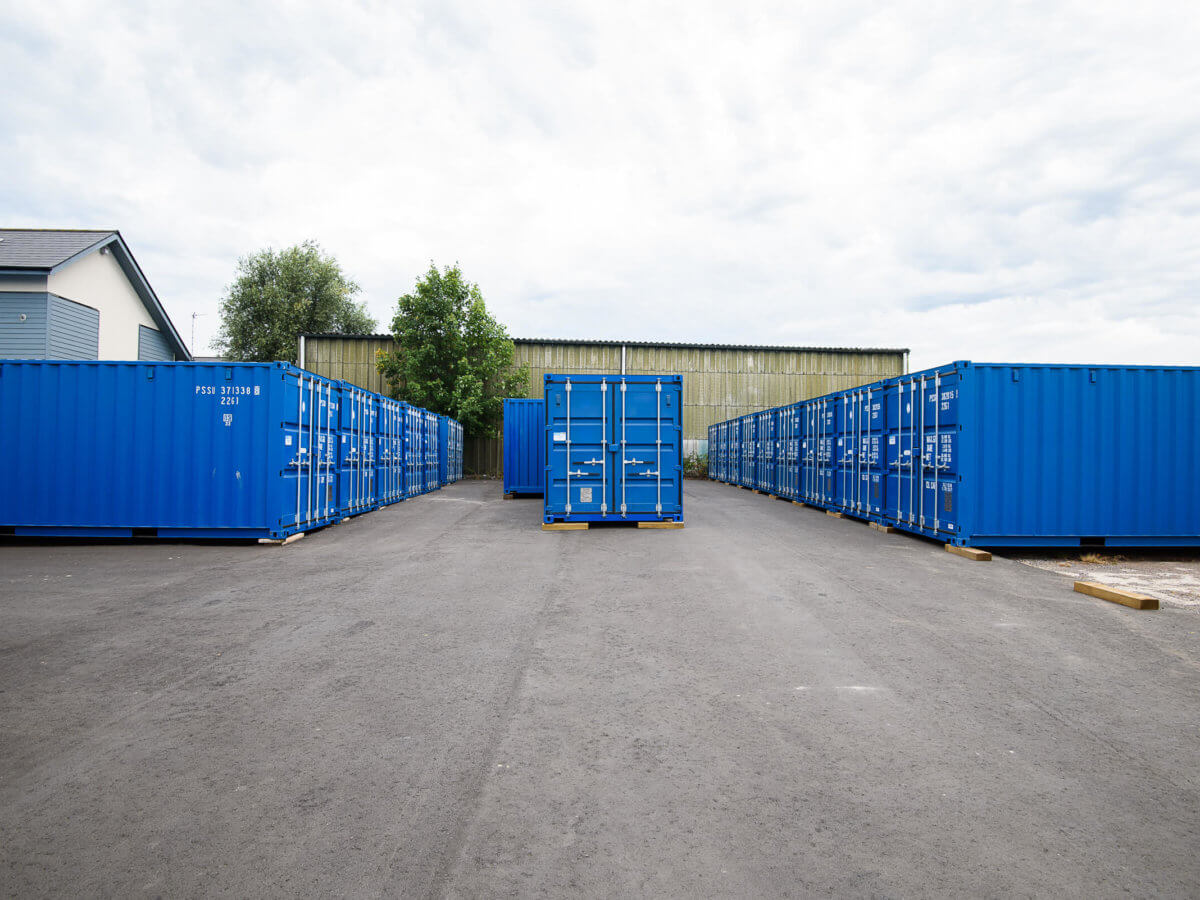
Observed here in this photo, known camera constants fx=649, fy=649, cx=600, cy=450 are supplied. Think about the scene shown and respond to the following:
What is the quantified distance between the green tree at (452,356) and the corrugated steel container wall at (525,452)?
9.18m

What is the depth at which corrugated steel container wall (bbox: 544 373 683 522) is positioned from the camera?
1309cm

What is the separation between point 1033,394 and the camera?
1046cm

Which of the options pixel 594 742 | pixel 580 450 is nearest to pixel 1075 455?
pixel 580 450

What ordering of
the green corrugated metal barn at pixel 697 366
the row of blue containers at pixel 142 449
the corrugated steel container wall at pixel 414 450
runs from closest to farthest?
the row of blue containers at pixel 142 449, the corrugated steel container wall at pixel 414 450, the green corrugated metal barn at pixel 697 366

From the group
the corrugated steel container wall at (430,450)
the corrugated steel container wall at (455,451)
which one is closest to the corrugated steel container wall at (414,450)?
the corrugated steel container wall at (430,450)

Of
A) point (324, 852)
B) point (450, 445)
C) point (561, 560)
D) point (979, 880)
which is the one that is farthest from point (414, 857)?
point (450, 445)

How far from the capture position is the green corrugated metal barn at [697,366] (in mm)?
32625

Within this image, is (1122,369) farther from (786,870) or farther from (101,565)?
(101,565)

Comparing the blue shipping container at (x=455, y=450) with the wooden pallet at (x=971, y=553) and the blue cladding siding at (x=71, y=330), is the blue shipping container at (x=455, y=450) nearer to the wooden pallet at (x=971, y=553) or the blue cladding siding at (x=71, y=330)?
the blue cladding siding at (x=71, y=330)

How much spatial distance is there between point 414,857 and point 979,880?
88.9 inches

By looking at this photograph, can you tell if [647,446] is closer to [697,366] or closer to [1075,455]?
[1075,455]

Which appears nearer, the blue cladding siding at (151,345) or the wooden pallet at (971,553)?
the wooden pallet at (971,553)

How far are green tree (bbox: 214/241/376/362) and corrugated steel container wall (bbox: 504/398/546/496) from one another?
23.8m

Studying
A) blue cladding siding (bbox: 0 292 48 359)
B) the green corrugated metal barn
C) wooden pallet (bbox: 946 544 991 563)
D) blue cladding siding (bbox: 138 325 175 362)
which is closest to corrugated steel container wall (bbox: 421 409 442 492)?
the green corrugated metal barn
